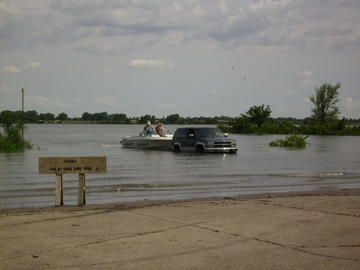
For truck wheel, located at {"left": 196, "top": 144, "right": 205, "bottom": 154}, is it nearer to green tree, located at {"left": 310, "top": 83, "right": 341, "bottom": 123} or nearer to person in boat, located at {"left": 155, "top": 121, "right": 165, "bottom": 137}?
person in boat, located at {"left": 155, "top": 121, "right": 165, "bottom": 137}

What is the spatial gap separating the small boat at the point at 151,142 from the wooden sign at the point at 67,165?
3166 cm

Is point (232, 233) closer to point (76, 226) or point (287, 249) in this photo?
point (287, 249)

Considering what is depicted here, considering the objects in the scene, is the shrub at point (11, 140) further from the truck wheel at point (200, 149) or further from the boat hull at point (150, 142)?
the truck wheel at point (200, 149)

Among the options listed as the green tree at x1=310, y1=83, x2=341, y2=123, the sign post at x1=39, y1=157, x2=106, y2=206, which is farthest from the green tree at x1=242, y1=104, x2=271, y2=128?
the sign post at x1=39, y1=157, x2=106, y2=206

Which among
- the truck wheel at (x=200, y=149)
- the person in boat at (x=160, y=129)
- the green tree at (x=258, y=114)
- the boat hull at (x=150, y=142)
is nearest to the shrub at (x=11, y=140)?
the boat hull at (x=150, y=142)

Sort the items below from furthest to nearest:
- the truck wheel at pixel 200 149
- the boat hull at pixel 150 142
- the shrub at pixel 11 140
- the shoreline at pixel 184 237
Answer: the boat hull at pixel 150 142, the shrub at pixel 11 140, the truck wheel at pixel 200 149, the shoreline at pixel 184 237

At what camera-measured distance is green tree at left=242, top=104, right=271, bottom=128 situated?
106594mm

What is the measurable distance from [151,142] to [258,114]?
6521cm

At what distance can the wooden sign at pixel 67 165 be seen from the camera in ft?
40.2

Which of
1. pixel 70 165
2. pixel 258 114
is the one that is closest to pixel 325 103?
pixel 258 114

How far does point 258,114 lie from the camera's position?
108 m

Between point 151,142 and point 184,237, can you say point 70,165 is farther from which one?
point 151,142

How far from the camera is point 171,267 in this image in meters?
7.14

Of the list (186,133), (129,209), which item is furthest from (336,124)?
(129,209)
